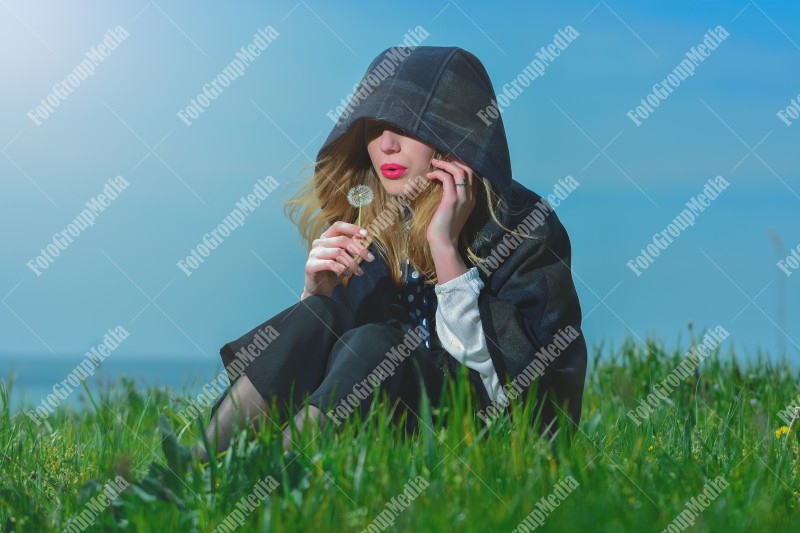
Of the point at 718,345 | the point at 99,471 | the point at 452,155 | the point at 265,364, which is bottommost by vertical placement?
the point at 99,471

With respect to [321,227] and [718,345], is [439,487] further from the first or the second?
[718,345]

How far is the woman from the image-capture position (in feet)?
11.0

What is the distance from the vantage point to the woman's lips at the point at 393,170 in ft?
12.2

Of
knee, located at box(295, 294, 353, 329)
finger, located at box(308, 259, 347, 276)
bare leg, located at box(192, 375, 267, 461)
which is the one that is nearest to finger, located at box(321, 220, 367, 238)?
finger, located at box(308, 259, 347, 276)

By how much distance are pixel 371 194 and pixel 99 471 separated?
156 cm

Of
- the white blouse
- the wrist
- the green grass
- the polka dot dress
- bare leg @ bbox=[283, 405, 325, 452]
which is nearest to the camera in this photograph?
the green grass

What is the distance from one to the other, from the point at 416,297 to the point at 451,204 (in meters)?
0.44

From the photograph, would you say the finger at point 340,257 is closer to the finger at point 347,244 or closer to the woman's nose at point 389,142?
the finger at point 347,244

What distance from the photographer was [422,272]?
3.76m

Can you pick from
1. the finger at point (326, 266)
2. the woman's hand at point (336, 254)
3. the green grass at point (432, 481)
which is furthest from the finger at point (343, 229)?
the green grass at point (432, 481)

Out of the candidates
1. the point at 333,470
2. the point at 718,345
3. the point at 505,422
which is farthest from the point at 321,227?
the point at 718,345

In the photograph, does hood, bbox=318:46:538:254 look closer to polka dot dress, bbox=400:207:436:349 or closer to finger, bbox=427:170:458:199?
finger, bbox=427:170:458:199

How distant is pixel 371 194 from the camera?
13.0 ft

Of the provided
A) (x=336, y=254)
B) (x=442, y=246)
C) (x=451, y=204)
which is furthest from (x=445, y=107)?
(x=336, y=254)
